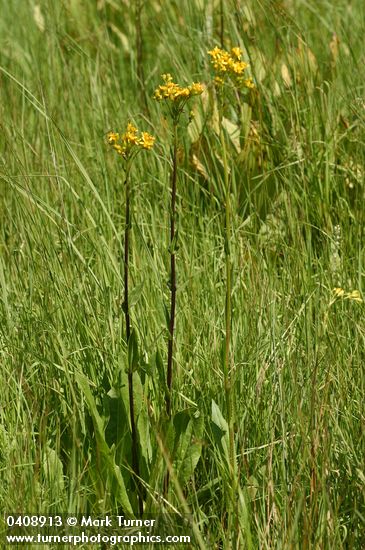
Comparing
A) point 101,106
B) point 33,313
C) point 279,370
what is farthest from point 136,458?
point 101,106

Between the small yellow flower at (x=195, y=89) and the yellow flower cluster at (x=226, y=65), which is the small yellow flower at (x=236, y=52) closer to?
the yellow flower cluster at (x=226, y=65)

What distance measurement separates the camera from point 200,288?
2.49 m

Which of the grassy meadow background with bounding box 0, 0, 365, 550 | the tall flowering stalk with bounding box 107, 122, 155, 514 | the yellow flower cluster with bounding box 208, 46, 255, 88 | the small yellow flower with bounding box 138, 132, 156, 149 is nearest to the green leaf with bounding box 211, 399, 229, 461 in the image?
the grassy meadow background with bounding box 0, 0, 365, 550

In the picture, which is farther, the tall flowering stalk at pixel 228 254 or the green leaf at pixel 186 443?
the green leaf at pixel 186 443

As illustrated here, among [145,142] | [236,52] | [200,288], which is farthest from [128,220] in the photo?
[200,288]

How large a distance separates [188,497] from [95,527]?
236mm

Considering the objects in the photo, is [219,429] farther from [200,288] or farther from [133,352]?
[200,288]

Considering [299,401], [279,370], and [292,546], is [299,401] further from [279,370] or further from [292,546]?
[292,546]

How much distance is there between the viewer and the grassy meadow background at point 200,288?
1.88 m

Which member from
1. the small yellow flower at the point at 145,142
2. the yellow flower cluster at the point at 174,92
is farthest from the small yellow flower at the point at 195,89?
the small yellow flower at the point at 145,142

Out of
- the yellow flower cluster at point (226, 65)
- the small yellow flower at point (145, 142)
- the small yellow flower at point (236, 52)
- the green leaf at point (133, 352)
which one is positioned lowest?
the green leaf at point (133, 352)

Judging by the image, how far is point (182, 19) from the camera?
3.82 metres

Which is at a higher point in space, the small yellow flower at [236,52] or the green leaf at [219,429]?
the small yellow flower at [236,52]

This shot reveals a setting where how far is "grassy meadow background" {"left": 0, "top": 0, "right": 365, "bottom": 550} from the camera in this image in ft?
6.18
